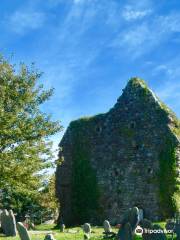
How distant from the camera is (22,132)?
3362cm

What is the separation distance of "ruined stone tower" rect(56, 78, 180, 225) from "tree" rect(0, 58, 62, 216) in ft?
15.5

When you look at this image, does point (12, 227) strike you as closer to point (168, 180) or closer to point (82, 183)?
point (82, 183)

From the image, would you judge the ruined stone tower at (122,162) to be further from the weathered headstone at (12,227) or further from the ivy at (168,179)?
the weathered headstone at (12,227)

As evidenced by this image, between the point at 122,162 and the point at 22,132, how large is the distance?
29.1ft

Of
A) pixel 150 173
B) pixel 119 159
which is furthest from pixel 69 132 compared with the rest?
pixel 150 173

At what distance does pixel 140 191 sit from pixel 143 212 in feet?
5.23

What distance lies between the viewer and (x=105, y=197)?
A: 38500 mm

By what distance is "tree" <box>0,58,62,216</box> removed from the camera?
107 ft

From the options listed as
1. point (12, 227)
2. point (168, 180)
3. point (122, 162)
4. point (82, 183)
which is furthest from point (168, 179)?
Answer: point (12, 227)

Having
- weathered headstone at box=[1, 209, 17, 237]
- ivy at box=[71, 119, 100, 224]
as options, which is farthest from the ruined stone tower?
weathered headstone at box=[1, 209, 17, 237]

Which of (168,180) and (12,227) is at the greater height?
(168,180)

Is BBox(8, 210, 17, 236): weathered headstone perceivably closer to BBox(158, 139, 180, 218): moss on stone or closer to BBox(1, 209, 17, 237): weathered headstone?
BBox(1, 209, 17, 237): weathered headstone

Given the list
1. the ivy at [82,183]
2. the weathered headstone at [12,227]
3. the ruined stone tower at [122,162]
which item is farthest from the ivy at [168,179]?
the weathered headstone at [12,227]

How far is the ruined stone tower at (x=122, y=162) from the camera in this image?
120ft
